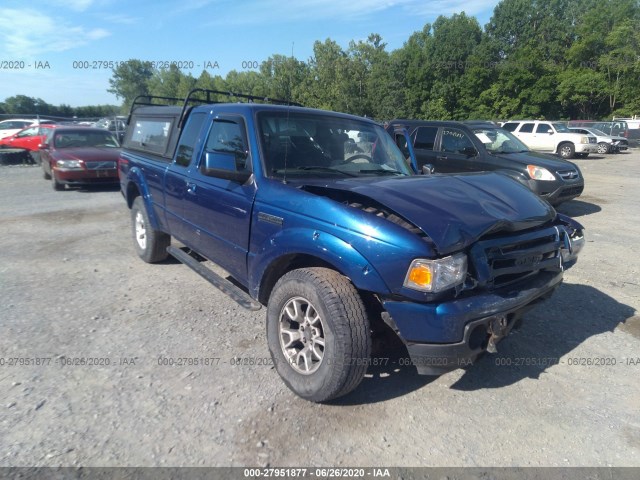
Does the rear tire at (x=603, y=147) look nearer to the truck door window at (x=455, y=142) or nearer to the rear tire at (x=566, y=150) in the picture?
the rear tire at (x=566, y=150)

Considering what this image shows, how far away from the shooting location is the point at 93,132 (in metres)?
12.7

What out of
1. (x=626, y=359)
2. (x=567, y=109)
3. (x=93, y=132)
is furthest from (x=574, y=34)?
(x=626, y=359)

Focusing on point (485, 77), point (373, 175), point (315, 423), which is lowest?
point (315, 423)

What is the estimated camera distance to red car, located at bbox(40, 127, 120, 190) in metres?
11.2

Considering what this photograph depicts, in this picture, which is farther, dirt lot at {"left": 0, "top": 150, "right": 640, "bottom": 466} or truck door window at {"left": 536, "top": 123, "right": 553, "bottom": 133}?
truck door window at {"left": 536, "top": 123, "right": 553, "bottom": 133}

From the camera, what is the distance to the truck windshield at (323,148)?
365 centimetres

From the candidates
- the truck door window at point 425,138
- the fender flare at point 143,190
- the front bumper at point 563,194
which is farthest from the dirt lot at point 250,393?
the truck door window at point 425,138

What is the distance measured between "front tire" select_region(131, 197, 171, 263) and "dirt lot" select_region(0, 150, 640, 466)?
0.49 m

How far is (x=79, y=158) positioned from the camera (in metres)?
11.2

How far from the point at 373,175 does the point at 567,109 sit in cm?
5750

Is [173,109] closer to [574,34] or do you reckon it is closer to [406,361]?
[406,361]

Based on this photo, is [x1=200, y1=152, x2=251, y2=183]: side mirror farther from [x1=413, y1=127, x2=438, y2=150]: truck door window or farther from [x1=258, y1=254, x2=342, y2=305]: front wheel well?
[x1=413, y1=127, x2=438, y2=150]: truck door window

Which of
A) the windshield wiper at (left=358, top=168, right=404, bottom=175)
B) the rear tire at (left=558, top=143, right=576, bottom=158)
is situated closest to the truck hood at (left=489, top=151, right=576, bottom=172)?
the windshield wiper at (left=358, top=168, right=404, bottom=175)

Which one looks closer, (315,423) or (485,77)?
(315,423)
